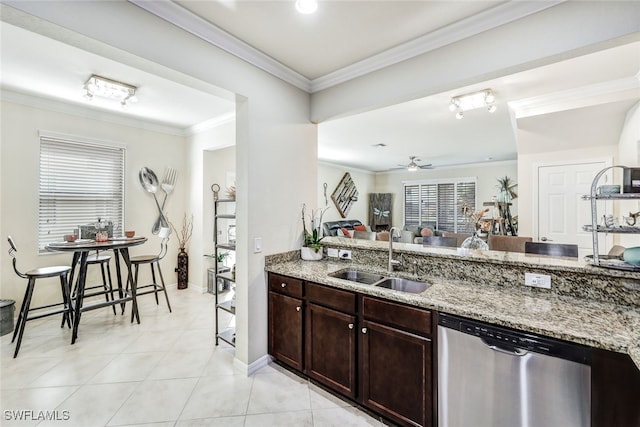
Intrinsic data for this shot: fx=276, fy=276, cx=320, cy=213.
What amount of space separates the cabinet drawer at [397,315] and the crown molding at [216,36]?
2088 millimetres

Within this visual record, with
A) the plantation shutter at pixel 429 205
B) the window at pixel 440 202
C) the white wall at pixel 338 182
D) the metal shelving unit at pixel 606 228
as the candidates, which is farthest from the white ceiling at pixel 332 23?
the plantation shutter at pixel 429 205

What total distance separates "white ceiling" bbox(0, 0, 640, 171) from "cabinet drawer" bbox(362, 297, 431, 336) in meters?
1.90

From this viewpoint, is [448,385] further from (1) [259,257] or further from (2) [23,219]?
(2) [23,219]

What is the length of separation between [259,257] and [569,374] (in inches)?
81.2

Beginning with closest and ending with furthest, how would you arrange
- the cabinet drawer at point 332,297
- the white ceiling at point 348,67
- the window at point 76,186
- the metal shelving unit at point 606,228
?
1. the metal shelving unit at point 606,228
2. the white ceiling at point 348,67
3. the cabinet drawer at point 332,297
4. the window at point 76,186

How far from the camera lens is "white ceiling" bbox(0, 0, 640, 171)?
71.4 inches

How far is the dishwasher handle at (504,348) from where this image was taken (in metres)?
1.33

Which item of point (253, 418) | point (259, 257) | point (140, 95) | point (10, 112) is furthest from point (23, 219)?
point (253, 418)

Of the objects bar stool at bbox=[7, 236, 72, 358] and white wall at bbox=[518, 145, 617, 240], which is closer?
bar stool at bbox=[7, 236, 72, 358]

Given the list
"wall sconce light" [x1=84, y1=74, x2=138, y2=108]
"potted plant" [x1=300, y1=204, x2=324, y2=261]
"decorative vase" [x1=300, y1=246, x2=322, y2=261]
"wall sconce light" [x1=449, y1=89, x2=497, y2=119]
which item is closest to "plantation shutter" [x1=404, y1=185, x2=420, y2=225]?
"wall sconce light" [x1=449, y1=89, x2=497, y2=119]

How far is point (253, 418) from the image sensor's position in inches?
73.2

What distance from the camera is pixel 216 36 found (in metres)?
2.04

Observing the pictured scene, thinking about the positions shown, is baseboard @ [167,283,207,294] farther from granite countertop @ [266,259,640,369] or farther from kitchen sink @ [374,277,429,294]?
kitchen sink @ [374,277,429,294]

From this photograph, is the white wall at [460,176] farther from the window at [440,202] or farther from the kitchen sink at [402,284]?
the kitchen sink at [402,284]
